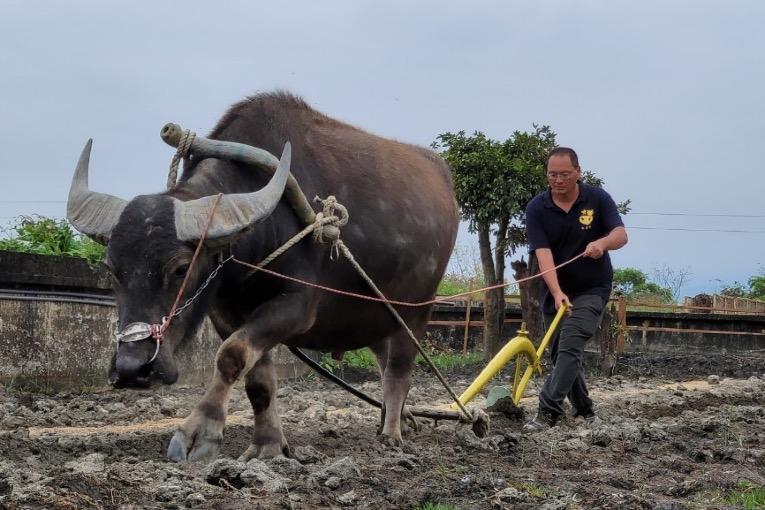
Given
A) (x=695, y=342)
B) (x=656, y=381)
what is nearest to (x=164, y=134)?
(x=656, y=381)

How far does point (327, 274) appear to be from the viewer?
5598 millimetres

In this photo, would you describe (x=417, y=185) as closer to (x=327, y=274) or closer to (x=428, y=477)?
(x=327, y=274)

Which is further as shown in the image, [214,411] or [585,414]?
[585,414]

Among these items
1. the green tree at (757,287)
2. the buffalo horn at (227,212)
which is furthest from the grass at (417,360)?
the green tree at (757,287)

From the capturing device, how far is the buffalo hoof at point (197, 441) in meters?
4.51

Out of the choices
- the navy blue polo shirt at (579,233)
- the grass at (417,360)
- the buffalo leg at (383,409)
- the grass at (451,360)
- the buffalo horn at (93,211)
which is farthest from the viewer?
the grass at (451,360)

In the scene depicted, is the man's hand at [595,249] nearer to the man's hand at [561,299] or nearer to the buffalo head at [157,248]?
the man's hand at [561,299]

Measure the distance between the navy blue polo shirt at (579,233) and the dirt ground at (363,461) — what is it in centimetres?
96

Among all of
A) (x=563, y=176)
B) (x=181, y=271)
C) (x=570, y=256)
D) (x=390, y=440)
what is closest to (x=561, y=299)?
(x=570, y=256)

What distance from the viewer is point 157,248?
455cm

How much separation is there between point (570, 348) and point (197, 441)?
300 centimetres

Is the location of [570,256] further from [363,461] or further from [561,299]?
[363,461]

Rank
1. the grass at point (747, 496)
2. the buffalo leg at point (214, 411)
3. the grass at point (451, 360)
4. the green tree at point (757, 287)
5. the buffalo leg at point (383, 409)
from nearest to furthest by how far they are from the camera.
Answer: the grass at point (747, 496) < the buffalo leg at point (214, 411) < the buffalo leg at point (383, 409) < the grass at point (451, 360) < the green tree at point (757, 287)

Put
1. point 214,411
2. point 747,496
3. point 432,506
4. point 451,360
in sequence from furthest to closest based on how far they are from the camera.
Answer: point 451,360 → point 214,411 → point 747,496 → point 432,506
